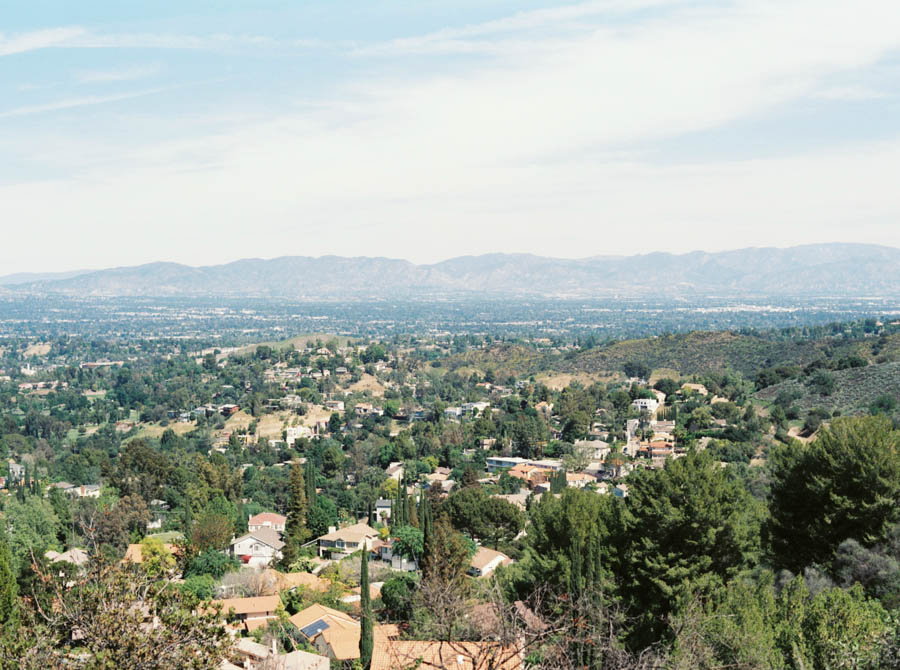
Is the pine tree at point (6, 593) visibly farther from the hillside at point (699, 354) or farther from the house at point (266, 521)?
the hillside at point (699, 354)

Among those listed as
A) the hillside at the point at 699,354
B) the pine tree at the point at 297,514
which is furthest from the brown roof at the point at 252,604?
the hillside at the point at 699,354

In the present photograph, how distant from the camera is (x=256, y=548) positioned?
33.6m

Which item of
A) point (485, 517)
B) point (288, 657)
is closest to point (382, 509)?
point (485, 517)

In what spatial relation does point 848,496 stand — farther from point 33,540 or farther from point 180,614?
point 33,540

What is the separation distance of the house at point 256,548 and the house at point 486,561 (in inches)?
324

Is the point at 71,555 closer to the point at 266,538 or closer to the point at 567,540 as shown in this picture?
the point at 266,538

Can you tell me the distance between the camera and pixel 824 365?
6216 centimetres

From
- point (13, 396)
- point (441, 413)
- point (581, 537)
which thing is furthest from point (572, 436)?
point (13, 396)

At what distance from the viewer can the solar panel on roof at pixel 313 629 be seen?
20.8 m

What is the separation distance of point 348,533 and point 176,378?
236 ft

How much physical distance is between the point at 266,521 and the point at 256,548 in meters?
6.11

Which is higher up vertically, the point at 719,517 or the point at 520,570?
the point at 719,517

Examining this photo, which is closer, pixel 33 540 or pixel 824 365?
pixel 33 540

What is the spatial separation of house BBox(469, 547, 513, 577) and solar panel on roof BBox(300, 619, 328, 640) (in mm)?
7157
